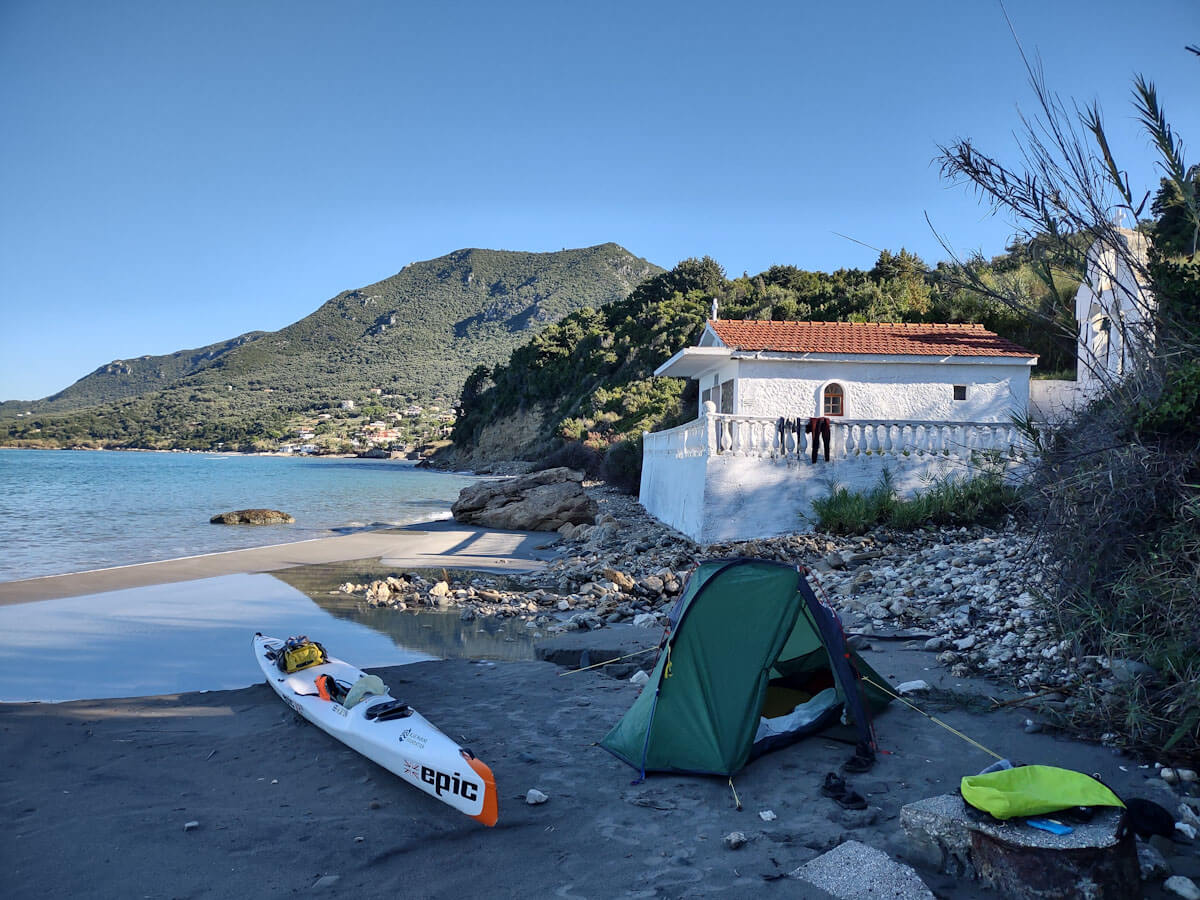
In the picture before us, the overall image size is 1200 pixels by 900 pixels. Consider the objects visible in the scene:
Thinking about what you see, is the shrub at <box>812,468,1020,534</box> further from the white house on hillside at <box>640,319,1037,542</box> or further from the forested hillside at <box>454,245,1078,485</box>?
the forested hillside at <box>454,245,1078,485</box>

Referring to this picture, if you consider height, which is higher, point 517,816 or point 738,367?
point 738,367

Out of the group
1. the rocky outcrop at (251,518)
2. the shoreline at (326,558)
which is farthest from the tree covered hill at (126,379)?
the shoreline at (326,558)

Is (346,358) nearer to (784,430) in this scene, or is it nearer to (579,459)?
(579,459)

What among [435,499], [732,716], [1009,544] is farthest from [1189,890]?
[435,499]

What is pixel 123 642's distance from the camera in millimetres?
10938

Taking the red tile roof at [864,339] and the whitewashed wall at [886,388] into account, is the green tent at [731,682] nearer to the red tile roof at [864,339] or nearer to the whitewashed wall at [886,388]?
the whitewashed wall at [886,388]

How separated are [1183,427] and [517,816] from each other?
5.26 metres

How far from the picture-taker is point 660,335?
1923 inches

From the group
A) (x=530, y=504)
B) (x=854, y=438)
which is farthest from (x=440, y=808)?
(x=530, y=504)

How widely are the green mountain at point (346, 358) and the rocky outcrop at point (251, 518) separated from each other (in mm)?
91350

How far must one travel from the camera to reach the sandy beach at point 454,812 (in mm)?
4410

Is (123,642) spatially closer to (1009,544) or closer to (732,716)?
(732,716)

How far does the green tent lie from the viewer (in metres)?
5.87

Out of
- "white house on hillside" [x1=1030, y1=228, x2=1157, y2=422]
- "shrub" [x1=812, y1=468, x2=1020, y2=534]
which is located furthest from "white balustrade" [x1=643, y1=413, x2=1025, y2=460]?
"white house on hillside" [x1=1030, y1=228, x2=1157, y2=422]
